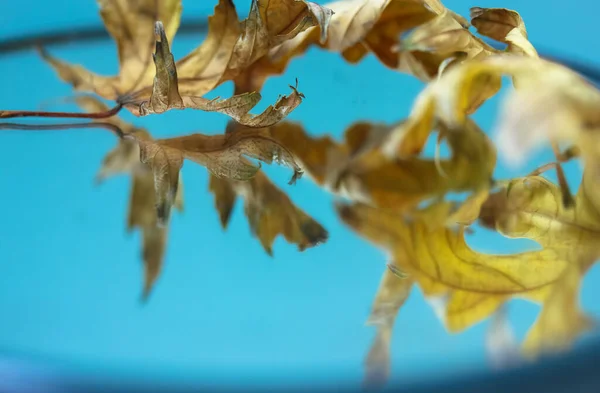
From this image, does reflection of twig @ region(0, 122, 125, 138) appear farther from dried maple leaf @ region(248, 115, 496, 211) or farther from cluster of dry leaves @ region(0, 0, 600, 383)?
dried maple leaf @ region(248, 115, 496, 211)

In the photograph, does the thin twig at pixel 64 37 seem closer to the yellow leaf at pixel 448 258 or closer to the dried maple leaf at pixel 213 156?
the dried maple leaf at pixel 213 156

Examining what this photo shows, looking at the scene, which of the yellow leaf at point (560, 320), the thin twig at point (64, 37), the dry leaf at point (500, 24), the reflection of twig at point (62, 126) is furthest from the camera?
the thin twig at point (64, 37)

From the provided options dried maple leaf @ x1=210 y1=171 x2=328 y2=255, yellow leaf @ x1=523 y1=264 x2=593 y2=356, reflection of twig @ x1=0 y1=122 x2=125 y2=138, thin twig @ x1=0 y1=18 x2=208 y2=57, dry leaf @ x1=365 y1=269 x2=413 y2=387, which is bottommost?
dry leaf @ x1=365 y1=269 x2=413 y2=387

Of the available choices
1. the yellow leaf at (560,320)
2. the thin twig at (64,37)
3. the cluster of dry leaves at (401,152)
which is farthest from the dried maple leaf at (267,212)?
the thin twig at (64,37)

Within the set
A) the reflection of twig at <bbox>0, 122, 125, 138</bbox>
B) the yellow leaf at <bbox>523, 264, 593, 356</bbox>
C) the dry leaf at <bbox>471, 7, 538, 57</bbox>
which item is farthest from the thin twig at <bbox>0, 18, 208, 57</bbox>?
the yellow leaf at <bbox>523, 264, 593, 356</bbox>

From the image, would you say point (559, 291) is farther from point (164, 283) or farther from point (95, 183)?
point (95, 183)

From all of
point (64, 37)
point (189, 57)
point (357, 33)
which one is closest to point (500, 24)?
point (357, 33)

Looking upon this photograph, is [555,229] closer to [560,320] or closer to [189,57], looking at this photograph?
[560,320]
